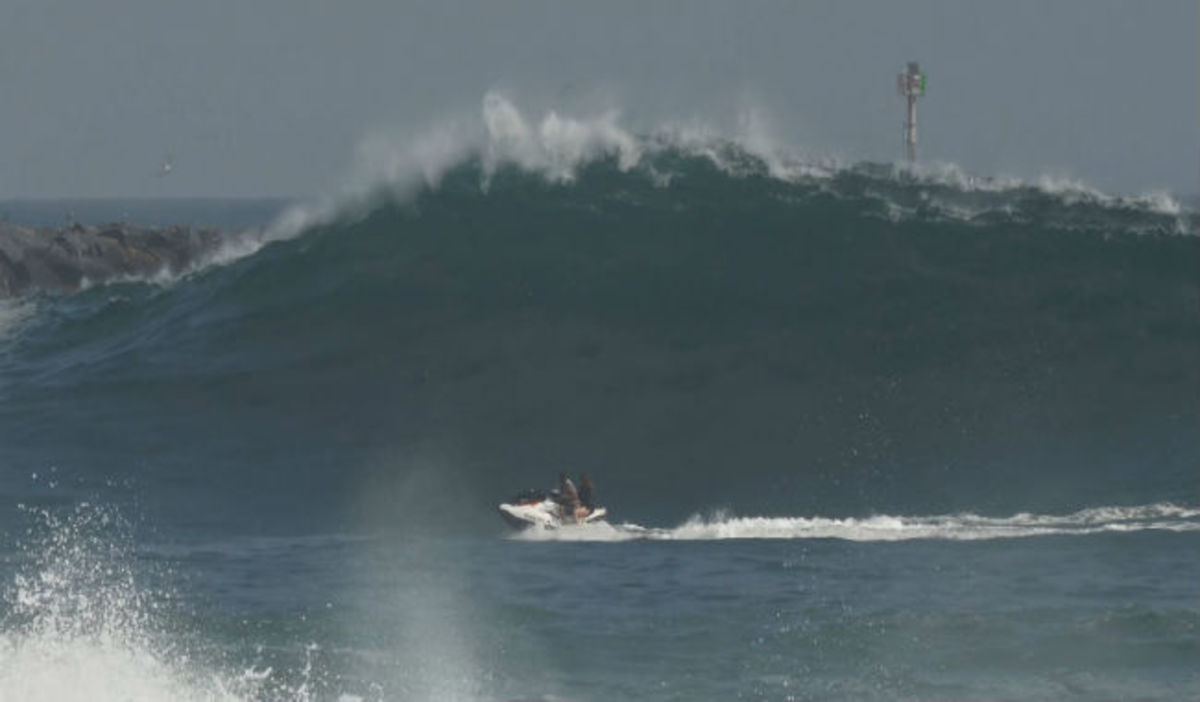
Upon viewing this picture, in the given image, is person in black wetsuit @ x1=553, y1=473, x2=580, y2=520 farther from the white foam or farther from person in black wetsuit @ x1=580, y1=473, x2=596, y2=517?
the white foam

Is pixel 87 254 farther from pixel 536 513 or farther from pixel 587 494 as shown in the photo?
pixel 536 513

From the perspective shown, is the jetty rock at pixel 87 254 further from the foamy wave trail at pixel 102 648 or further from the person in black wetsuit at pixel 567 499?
the foamy wave trail at pixel 102 648

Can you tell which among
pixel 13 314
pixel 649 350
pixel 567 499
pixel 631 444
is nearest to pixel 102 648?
pixel 567 499

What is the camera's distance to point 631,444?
92.1 ft

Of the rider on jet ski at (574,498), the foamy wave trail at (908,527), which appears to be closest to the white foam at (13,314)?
the rider on jet ski at (574,498)

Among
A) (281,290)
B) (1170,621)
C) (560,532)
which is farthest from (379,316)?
(1170,621)

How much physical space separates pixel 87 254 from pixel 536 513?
Answer: 43.6 m

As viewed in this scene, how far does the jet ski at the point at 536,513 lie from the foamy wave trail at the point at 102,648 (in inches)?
190

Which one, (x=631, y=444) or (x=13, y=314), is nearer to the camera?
(x=631, y=444)

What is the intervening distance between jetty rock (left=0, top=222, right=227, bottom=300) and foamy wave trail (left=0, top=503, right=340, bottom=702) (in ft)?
133

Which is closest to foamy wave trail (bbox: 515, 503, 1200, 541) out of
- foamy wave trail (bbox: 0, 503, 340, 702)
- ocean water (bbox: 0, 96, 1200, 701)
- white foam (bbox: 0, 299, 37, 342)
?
ocean water (bbox: 0, 96, 1200, 701)

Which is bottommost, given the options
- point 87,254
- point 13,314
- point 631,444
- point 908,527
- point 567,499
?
point 908,527

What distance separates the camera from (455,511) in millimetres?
25625

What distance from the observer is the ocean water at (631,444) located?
17.1 meters
